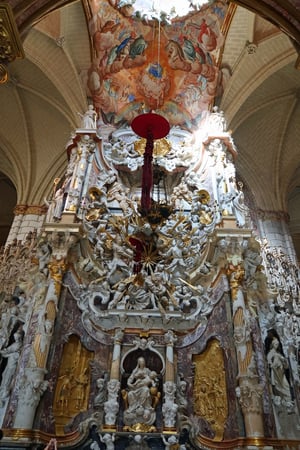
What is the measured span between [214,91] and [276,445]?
8959 mm

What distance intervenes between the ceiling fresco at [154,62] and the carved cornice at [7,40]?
6890 mm

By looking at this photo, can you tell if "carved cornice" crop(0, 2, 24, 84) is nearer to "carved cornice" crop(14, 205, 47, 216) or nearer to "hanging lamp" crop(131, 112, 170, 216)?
"hanging lamp" crop(131, 112, 170, 216)

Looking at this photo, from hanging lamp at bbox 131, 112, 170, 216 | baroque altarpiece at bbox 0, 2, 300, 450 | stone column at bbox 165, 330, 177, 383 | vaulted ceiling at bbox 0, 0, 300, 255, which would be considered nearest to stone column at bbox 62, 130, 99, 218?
baroque altarpiece at bbox 0, 2, 300, 450

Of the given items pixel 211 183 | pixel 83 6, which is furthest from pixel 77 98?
pixel 211 183

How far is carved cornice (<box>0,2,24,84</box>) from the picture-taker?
3.96 m

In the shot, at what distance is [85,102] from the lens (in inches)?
430

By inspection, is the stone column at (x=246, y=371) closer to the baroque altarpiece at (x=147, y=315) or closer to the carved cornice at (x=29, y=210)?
the baroque altarpiece at (x=147, y=315)

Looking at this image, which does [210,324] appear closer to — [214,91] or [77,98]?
[214,91]

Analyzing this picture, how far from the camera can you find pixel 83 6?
10.0 metres

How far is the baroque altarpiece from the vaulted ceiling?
1855 millimetres

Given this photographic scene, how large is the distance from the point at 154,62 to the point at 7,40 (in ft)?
25.1

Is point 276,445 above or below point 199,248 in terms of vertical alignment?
below

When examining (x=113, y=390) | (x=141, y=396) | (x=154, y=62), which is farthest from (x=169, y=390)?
(x=154, y=62)

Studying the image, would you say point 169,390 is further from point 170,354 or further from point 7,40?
A: point 7,40
